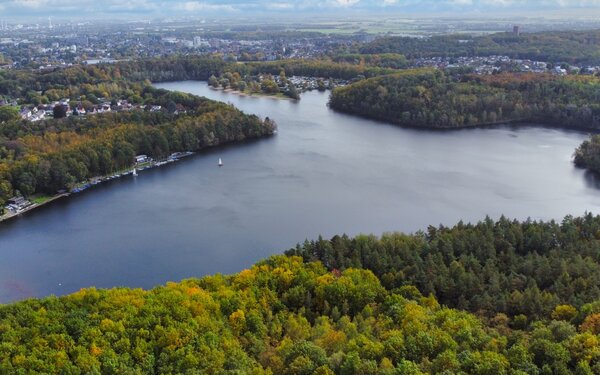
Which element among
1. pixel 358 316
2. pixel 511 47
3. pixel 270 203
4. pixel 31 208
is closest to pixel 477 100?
pixel 270 203

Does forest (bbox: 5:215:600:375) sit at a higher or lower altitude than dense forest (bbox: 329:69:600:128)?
lower

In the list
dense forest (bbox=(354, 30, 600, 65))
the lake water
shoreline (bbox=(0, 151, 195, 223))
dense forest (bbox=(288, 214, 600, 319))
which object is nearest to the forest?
dense forest (bbox=(288, 214, 600, 319))

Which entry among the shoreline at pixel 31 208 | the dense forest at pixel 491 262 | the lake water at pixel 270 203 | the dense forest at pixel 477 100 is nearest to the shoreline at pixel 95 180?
the shoreline at pixel 31 208

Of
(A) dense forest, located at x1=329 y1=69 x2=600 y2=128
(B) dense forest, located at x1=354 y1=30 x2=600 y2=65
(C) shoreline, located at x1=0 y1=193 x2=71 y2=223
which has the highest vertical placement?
(B) dense forest, located at x1=354 y1=30 x2=600 y2=65

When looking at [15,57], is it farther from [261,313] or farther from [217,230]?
[261,313]

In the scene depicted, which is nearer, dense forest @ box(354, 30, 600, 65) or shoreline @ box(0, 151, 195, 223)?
shoreline @ box(0, 151, 195, 223)

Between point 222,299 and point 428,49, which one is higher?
point 428,49

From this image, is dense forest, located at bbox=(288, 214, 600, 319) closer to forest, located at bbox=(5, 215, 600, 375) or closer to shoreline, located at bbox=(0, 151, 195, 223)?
forest, located at bbox=(5, 215, 600, 375)

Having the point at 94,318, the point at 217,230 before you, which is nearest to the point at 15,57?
the point at 217,230
